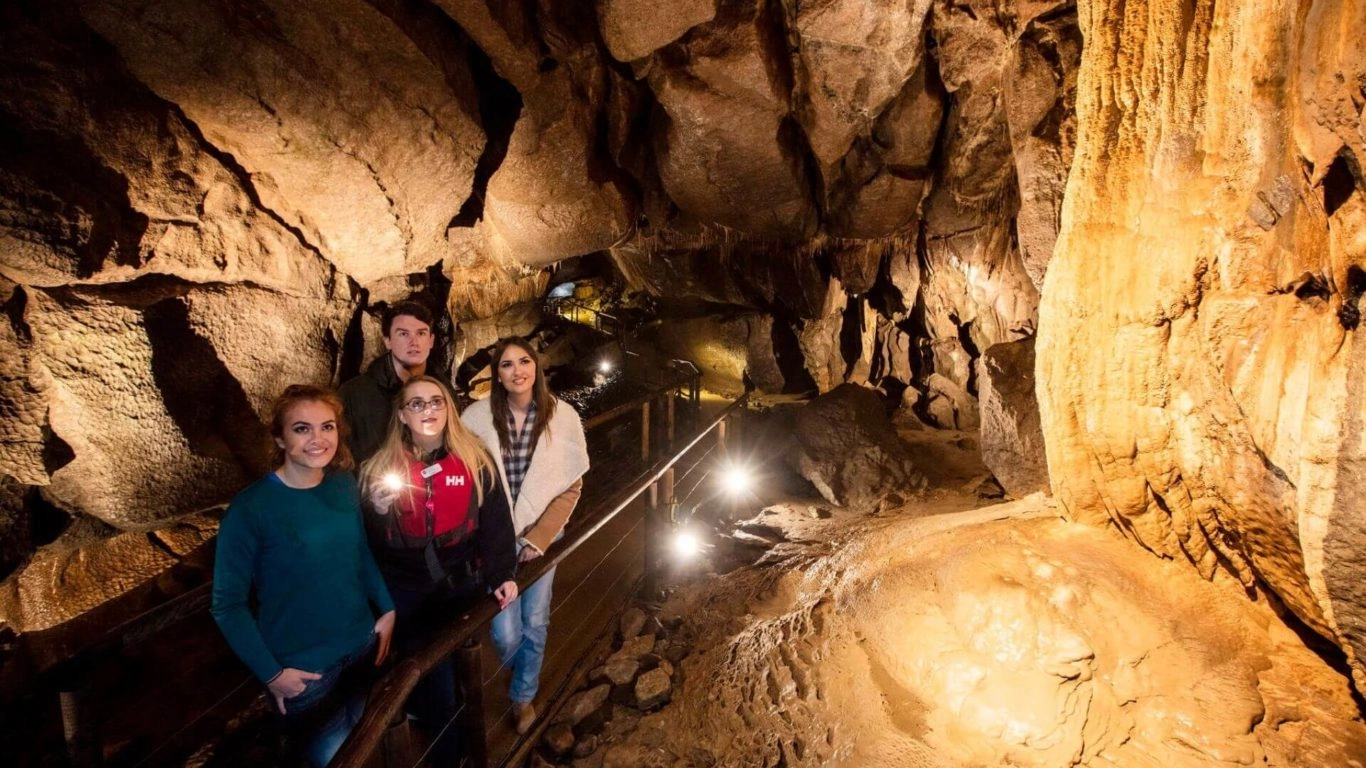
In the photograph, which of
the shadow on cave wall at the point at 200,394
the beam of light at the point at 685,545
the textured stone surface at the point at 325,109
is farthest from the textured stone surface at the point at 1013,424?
the shadow on cave wall at the point at 200,394

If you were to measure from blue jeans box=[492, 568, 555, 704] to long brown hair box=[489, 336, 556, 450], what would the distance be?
0.68 m

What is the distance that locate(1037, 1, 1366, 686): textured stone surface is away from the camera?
1822 millimetres

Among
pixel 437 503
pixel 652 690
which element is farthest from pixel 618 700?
pixel 437 503

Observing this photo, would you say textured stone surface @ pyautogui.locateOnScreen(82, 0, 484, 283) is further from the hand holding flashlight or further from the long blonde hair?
the hand holding flashlight

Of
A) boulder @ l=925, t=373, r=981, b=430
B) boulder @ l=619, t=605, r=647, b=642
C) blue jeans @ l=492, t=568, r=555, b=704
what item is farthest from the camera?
boulder @ l=925, t=373, r=981, b=430

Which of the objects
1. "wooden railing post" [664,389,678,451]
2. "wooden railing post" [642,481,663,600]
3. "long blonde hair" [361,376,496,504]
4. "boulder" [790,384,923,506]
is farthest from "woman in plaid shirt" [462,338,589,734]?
"boulder" [790,384,923,506]

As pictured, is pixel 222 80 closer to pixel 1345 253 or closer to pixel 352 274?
pixel 352 274

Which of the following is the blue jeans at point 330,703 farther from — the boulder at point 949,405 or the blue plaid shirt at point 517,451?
the boulder at point 949,405

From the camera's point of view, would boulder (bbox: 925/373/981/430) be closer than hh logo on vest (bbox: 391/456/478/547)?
No

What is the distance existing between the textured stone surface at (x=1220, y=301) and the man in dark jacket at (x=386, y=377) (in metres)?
3.36

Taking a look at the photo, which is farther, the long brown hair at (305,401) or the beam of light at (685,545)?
the beam of light at (685,545)

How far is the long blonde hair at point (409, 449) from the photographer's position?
204cm

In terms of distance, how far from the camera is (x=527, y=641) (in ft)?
8.69

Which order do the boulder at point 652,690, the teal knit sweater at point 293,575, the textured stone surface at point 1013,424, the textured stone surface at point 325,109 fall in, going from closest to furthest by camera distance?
the teal knit sweater at point 293,575
the boulder at point 652,690
the textured stone surface at point 325,109
the textured stone surface at point 1013,424
